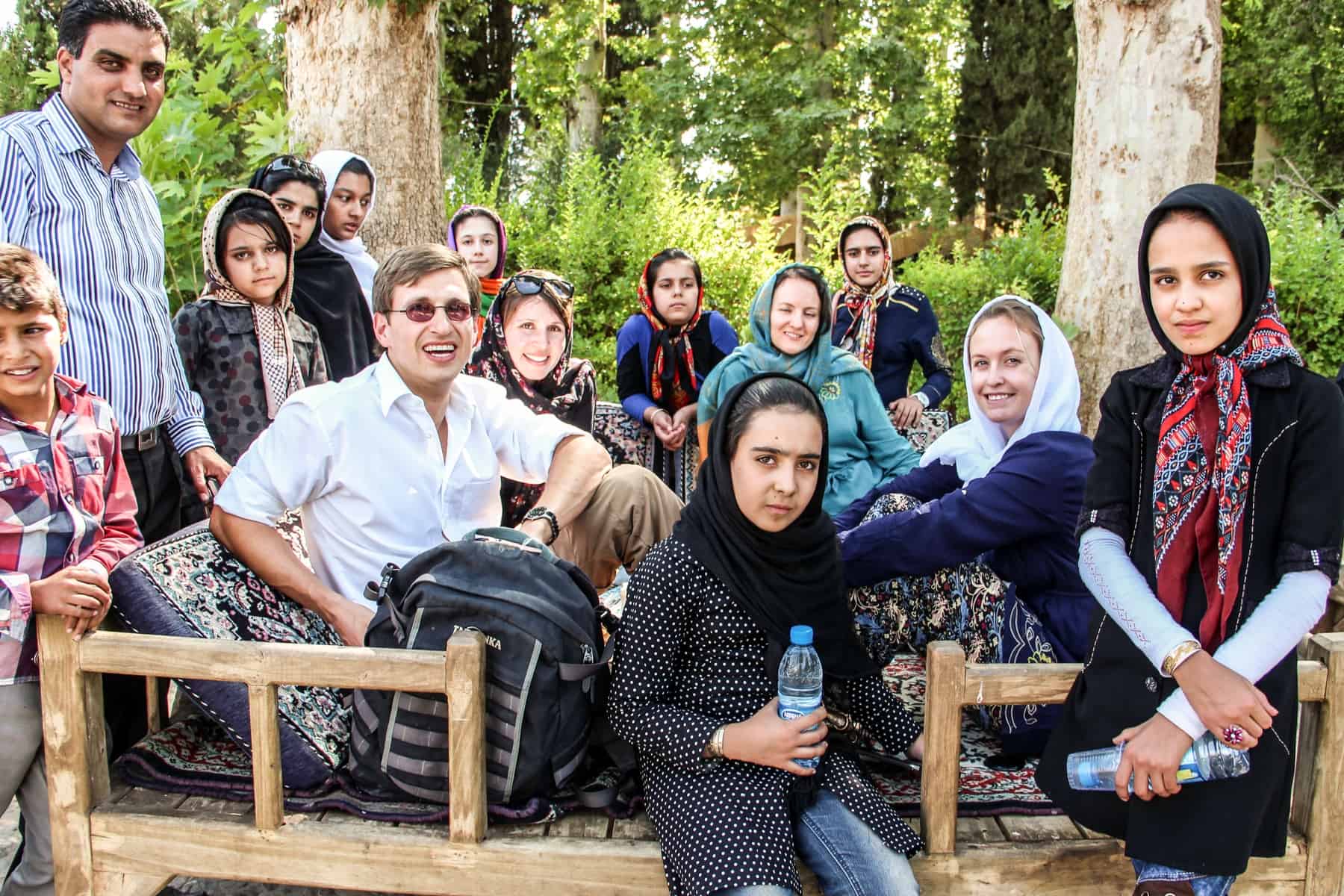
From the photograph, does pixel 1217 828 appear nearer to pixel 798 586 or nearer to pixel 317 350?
pixel 798 586

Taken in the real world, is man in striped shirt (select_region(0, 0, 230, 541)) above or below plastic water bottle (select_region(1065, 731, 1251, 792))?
above

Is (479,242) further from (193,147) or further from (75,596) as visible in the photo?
(75,596)

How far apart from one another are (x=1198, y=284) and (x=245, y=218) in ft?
10.9

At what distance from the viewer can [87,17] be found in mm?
3246

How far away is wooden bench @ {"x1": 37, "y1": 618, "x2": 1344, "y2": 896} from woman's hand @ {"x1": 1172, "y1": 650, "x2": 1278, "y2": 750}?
1.58ft

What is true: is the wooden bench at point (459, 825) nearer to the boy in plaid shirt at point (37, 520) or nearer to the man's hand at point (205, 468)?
the boy in plaid shirt at point (37, 520)

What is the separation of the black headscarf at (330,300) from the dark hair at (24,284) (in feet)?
5.79

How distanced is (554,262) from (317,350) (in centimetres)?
510

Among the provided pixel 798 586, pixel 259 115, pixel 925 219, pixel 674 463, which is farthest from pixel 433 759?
pixel 925 219

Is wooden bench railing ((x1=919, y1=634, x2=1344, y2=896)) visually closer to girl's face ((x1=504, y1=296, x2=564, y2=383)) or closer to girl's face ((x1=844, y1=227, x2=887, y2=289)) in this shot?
girl's face ((x1=504, y1=296, x2=564, y2=383))

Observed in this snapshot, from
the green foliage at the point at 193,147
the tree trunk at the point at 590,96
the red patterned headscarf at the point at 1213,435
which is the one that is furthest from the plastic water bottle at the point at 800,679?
the tree trunk at the point at 590,96

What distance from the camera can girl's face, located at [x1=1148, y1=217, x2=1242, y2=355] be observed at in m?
2.04

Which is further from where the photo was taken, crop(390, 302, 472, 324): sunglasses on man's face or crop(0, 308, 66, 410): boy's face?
crop(390, 302, 472, 324): sunglasses on man's face

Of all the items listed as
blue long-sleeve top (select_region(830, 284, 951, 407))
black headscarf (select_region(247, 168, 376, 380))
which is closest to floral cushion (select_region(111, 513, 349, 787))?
black headscarf (select_region(247, 168, 376, 380))
